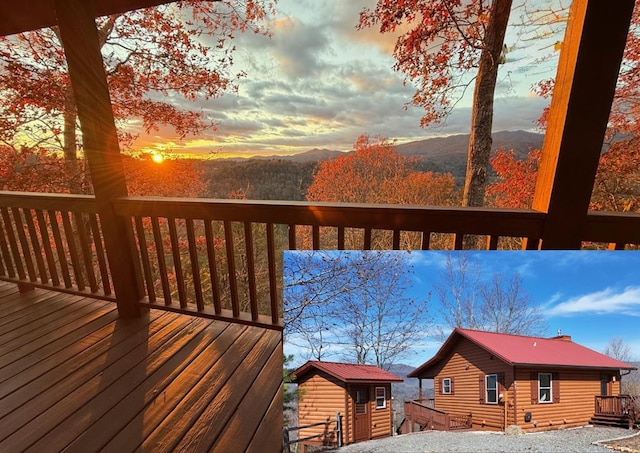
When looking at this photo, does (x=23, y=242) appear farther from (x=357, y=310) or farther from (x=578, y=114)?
(x=578, y=114)

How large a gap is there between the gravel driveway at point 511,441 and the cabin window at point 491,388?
0.30 ft

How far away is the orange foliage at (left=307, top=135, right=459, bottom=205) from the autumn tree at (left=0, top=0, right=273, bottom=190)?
1.74m

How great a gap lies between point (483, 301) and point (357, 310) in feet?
1.34

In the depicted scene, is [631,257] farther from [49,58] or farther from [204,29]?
[49,58]

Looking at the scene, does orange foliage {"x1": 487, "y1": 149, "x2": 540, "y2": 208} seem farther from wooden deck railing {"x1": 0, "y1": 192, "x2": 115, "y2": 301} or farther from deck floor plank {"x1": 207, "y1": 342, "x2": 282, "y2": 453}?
wooden deck railing {"x1": 0, "y1": 192, "x2": 115, "y2": 301}

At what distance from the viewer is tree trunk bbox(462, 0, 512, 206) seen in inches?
142

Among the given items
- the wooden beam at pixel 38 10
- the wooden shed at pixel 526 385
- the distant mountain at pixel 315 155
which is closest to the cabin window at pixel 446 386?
the wooden shed at pixel 526 385

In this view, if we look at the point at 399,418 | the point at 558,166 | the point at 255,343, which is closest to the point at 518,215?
the point at 558,166

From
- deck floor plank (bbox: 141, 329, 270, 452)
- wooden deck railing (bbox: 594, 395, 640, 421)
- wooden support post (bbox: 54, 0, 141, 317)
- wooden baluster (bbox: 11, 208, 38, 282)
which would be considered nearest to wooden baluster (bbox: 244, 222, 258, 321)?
deck floor plank (bbox: 141, 329, 270, 452)

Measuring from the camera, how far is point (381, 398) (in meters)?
1.23

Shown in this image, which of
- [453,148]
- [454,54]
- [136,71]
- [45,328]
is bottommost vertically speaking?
[45,328]

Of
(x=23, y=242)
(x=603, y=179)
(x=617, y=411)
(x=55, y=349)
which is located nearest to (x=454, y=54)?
(x=603, y=179)

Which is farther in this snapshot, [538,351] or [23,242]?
[23,242]

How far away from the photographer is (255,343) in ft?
8.31
